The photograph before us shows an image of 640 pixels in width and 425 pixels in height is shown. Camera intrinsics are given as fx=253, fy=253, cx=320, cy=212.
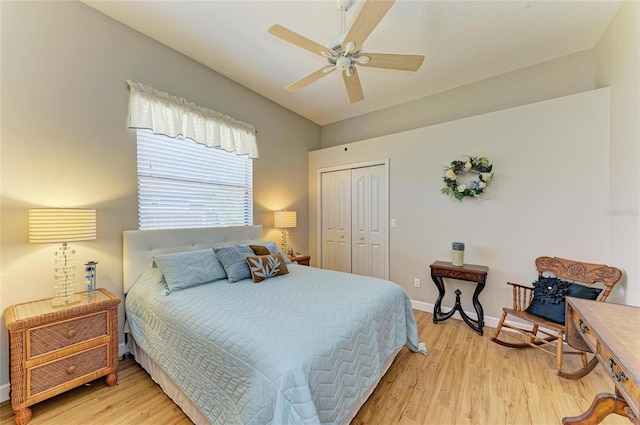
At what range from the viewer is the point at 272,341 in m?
1.25

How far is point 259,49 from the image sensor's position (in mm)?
2562

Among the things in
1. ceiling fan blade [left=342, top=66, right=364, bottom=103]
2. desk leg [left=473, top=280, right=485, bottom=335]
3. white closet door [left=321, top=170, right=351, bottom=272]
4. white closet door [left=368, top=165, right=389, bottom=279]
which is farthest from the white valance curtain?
desk leg [left=473, top=280, right=485, bottom=335]

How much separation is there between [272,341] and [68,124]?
2308mm

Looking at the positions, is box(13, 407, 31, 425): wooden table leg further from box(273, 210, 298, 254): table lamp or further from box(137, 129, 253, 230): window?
box(273, 210, 298, 254): table lamp

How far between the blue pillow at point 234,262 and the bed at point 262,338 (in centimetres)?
7

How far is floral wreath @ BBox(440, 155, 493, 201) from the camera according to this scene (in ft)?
9.27

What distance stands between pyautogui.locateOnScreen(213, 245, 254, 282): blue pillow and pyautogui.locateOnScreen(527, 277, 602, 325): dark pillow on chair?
8.65 ft

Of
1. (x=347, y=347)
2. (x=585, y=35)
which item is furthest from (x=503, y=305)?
(x=585, y=35)

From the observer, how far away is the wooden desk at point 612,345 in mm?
867

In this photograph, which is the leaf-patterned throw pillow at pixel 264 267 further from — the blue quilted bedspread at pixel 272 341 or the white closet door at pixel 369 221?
the white closet door at pixel 369 221

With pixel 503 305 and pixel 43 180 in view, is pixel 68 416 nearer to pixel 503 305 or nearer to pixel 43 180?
pixel 43 180

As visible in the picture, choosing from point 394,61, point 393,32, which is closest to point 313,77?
point 394,61

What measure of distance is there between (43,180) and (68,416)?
5.31ft

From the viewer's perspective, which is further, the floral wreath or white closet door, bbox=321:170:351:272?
white closet door, bbox=321:170:351:272
